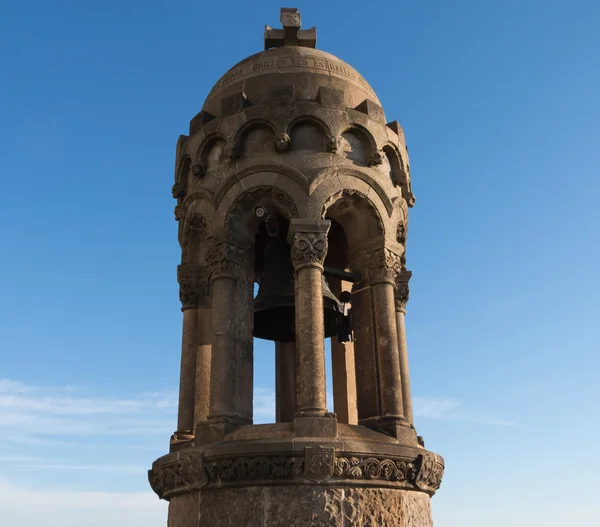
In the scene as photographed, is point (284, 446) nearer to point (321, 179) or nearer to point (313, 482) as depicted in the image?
point (313, 482)

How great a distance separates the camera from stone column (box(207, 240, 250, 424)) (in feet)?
26.8

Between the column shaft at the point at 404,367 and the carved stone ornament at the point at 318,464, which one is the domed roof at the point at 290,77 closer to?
the column shaft at the point at 404,367

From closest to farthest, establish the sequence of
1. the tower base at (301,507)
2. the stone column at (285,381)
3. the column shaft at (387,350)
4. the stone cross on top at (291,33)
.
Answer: the tower base at (301,507) < the column shaft at (387,350) < the stone cross on top at (291,33) < the stone column at (285,381)

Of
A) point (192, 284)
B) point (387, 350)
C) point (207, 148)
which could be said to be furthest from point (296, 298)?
point (207, 148)

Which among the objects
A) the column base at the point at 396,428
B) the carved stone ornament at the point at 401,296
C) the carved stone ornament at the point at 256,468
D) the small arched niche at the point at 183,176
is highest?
the small arched niche at the point at 183,176

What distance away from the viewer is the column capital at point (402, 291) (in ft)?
32.5

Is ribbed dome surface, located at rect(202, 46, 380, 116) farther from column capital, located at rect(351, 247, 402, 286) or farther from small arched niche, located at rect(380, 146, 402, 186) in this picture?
column capital, located at rect(351, 247, 402, 286)

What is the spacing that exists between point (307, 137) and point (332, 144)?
375mm

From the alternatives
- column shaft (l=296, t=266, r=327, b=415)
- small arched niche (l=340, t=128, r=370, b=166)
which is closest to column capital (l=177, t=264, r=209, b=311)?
column shaft (l=296, t=266, r=327, b=415)

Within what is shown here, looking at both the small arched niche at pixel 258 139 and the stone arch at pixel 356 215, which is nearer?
the stone arch at pixel 356 215

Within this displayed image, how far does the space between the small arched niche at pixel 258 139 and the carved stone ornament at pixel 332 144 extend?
0.74 m

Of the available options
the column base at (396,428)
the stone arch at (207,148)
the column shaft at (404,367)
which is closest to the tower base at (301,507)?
the column base at (396,428)

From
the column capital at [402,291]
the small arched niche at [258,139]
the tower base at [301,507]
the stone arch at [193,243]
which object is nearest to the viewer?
the tower base at [301,507]

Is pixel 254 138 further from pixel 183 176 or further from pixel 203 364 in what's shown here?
pixel 203 364
